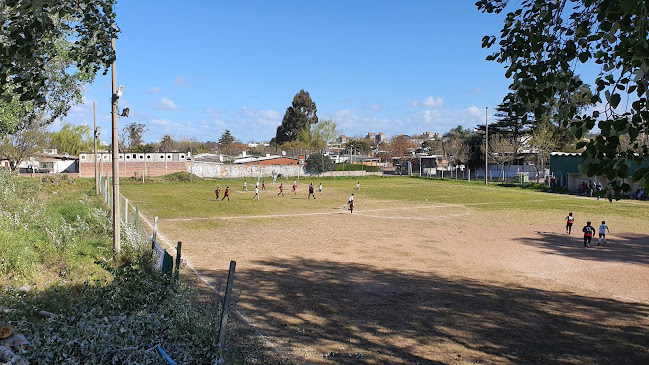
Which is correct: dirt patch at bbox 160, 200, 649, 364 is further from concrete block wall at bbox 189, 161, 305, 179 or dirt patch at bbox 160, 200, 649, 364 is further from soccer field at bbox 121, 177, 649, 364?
concrete block wall at bbox 189, 161, 305, 179

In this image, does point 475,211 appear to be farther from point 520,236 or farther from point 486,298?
point 486,298

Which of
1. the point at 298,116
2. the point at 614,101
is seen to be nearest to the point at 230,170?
the point at 298,116

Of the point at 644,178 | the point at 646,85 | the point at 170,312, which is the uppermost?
the point at 646,85

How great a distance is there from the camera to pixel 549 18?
6.49 m

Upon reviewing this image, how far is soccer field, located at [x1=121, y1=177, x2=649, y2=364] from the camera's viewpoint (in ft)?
28.9

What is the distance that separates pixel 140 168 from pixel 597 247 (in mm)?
58719

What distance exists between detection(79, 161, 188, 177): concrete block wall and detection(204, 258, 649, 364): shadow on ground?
180 ft

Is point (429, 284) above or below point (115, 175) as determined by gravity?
below

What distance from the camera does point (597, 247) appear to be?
20.1 metres

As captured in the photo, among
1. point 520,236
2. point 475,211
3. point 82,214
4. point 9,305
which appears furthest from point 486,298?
point 475,211

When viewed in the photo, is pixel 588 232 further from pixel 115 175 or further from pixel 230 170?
pixel 230 170

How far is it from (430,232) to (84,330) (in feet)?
63.4

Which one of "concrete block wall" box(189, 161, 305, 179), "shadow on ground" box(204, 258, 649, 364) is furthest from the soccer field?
"concrete block wall" box(189, 161, 305, 179)

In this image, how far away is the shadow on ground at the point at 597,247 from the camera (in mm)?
17969
